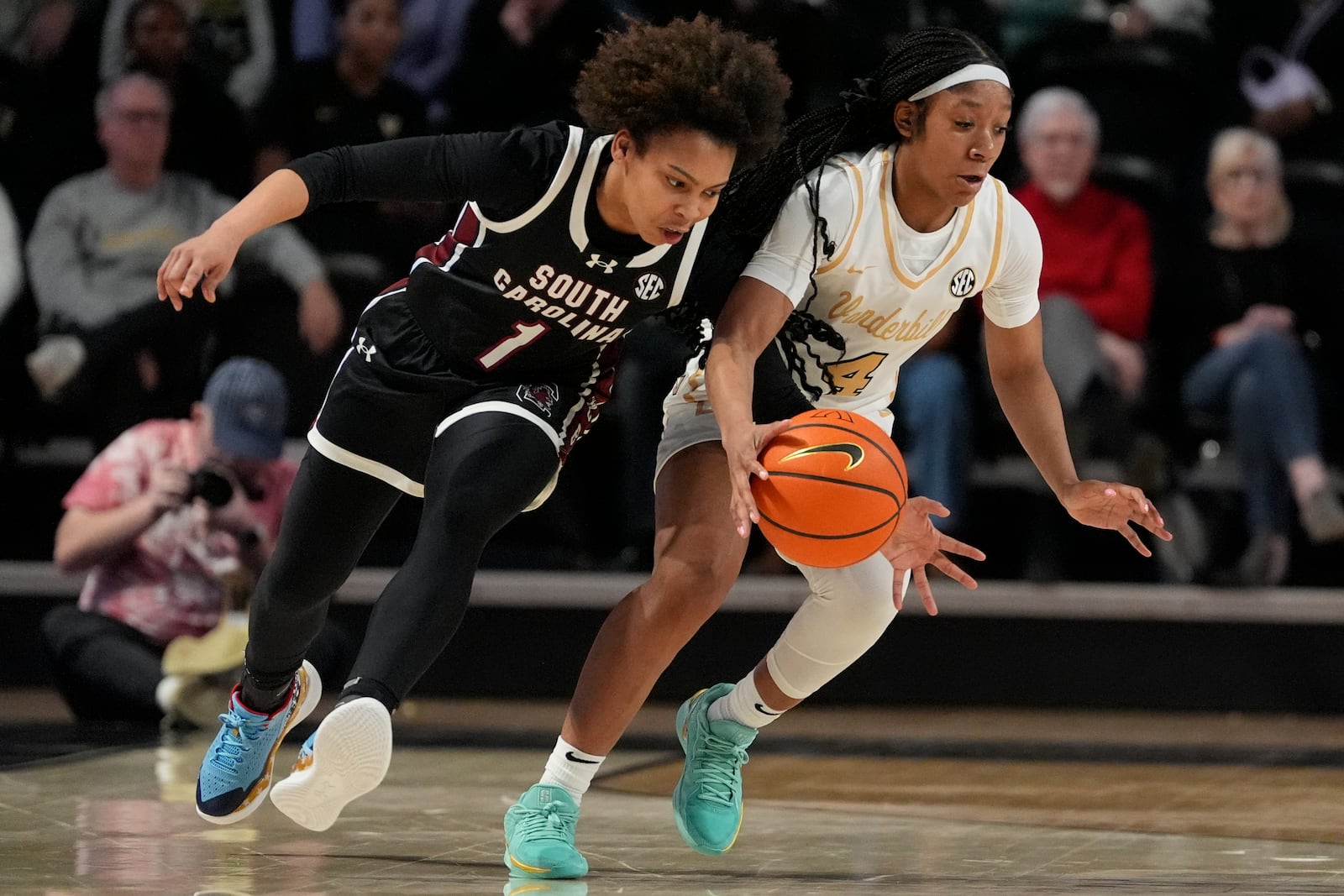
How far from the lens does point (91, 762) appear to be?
14.9ft

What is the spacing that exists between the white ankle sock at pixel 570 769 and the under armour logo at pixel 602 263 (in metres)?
0.86

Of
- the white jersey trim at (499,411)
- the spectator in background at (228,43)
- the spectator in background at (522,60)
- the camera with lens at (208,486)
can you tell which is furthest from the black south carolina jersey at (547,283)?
the spectator in background at (228,43)

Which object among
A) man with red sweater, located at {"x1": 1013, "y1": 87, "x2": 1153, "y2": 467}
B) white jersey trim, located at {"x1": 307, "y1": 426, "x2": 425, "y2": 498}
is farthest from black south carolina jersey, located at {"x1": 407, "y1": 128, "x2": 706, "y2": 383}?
man with red sweater, located at {"x1": 1013, "y1": 87, "x2": 1153, "y2": 467}

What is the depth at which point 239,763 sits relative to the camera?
3.49 m

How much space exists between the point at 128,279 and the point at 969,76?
3.73 metres

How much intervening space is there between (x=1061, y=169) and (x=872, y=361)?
280 cm

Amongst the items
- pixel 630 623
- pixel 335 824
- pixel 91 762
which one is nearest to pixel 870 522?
pixel 630 623

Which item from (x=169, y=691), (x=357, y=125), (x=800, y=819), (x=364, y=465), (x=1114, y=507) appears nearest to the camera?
(x=364, y=465)

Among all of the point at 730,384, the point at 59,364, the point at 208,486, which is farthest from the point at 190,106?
the point at 730,384

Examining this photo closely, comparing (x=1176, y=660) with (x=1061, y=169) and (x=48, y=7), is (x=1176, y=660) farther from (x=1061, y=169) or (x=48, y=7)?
(x=48, y=7)

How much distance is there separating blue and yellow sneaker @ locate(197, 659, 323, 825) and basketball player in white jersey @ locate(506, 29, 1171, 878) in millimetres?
589

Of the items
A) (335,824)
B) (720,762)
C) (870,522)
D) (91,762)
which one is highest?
(870,522)

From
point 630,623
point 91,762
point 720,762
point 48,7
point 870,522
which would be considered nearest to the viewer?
point 870,522

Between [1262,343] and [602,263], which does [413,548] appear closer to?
[602,263]
